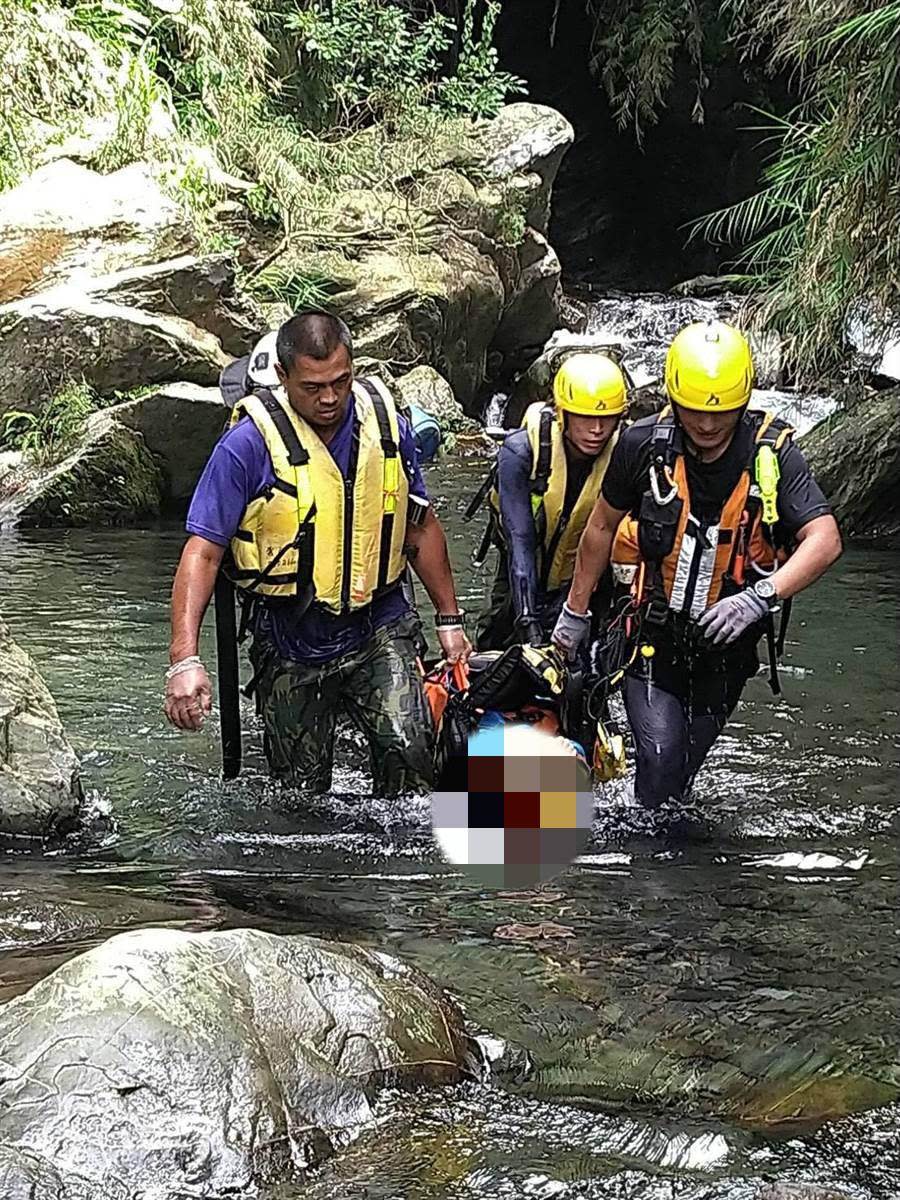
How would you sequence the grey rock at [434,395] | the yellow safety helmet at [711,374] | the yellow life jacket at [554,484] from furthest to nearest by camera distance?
1. the grey rock at [434,395]
2. the yellow life jacket at [554,484]
3. the yellow safety helmet at [711,374]

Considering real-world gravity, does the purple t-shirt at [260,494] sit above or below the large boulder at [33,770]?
above

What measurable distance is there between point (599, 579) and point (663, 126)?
2063 cm

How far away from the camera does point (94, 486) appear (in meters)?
11.7

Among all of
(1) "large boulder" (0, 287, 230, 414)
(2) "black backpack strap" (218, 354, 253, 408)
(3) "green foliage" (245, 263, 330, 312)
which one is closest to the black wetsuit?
(2) "black backpack strap" (218, 354, 253, 408)

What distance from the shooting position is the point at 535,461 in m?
6.14

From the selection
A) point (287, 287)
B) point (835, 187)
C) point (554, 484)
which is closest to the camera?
point (554, 484)

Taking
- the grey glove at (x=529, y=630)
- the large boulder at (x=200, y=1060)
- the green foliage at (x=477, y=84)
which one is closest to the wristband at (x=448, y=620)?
the grey glove at (x=529, y=630)

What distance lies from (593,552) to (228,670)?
137 cm

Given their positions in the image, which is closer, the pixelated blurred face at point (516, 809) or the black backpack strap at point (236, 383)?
the pixelated blurred face at point (516, 809)

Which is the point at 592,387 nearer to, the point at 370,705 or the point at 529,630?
the point at 529,630

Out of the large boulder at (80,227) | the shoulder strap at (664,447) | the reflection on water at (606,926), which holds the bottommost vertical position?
the reflection on water at (606,926)

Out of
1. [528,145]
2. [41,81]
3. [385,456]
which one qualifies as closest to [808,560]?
[385,456]

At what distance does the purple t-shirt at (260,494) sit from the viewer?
511 centimetres

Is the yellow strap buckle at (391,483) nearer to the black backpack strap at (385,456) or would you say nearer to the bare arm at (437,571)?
the black backpack strap at (385,456)
